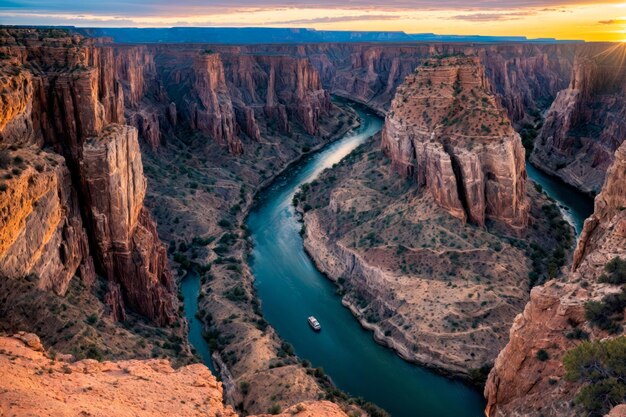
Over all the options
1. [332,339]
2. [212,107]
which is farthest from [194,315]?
[212,107]

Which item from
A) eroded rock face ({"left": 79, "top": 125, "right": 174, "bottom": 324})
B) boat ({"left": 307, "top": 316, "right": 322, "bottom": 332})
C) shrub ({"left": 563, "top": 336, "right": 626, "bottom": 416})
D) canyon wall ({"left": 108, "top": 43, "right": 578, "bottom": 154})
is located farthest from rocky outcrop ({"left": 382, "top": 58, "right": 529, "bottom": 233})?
shrub ({"left": 563, "top": 336, "right": 626, "bottom": 416})

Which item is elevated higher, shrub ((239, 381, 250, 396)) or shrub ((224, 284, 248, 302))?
shrub ((239, 381, 250, 396))

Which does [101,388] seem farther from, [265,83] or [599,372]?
[265,83]

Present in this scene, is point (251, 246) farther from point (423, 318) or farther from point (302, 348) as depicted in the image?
point (423, 318)

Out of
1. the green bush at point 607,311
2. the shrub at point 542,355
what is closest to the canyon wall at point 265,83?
the green bush at point 607,311

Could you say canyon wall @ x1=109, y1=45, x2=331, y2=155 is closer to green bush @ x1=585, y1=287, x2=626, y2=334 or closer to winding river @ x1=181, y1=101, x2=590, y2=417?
winding river @ x1=181, y1=101, x2=590, y2=417

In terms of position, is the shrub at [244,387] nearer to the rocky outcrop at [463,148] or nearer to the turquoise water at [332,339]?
the turquoise water at [332,339]
